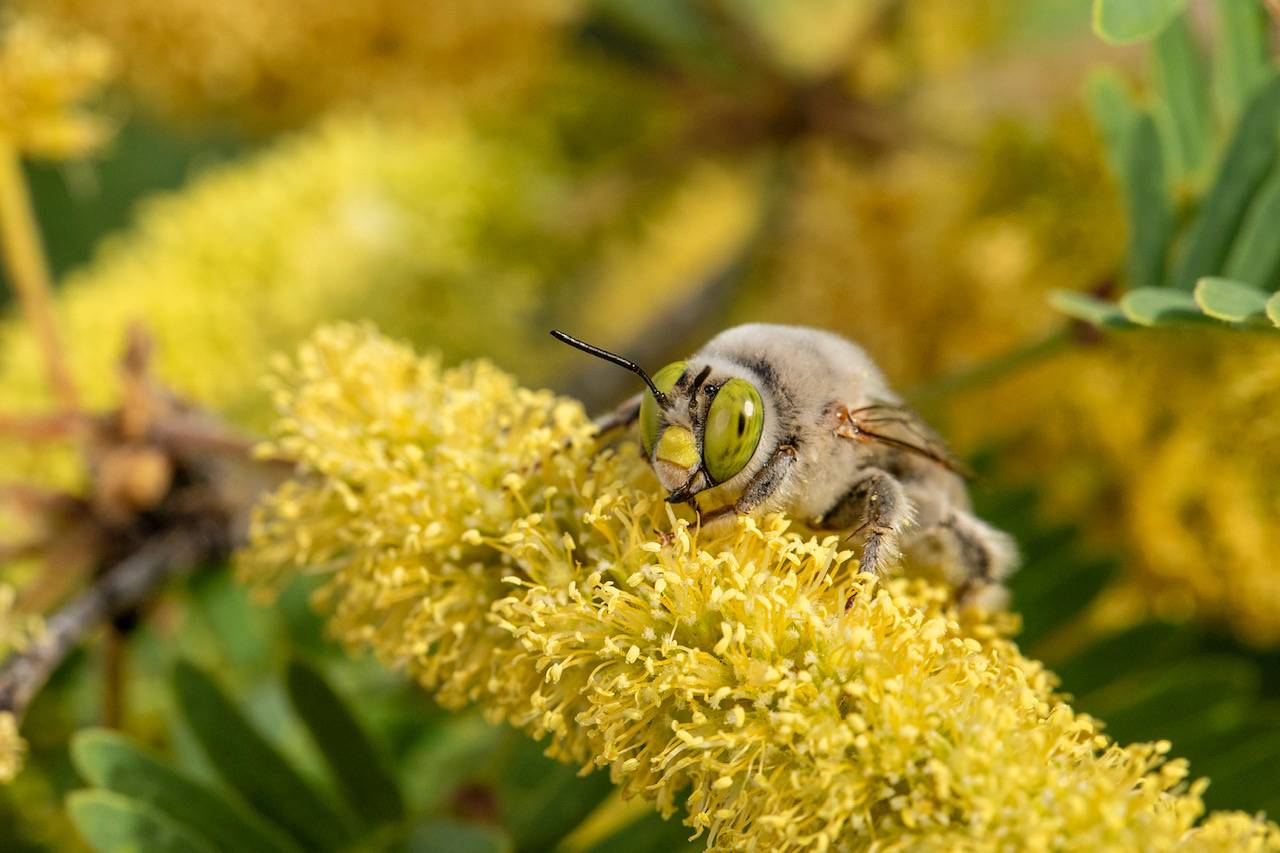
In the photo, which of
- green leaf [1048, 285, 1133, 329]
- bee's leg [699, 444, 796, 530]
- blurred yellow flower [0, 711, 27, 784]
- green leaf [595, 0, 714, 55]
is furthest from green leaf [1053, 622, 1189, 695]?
green leaf [595, 0, 714, 55]

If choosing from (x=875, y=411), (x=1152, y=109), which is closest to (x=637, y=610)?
(x=875, y=411)

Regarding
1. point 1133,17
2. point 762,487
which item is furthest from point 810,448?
point 1133,17

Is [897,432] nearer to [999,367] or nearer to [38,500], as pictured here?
[999,367]

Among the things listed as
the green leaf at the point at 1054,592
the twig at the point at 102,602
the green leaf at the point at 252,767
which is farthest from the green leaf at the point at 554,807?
the green leaf at the point at 1054,592

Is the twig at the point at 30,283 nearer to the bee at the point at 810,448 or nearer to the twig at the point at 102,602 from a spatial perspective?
the twig at the point at 102,602

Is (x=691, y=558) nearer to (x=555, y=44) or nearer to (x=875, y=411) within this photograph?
(x=875, y=411)

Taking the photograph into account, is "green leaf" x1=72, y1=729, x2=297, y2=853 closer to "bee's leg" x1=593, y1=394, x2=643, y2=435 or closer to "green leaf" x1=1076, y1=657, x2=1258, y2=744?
"bee's leg" x1=593, y1=394, x2=643, y2=435
